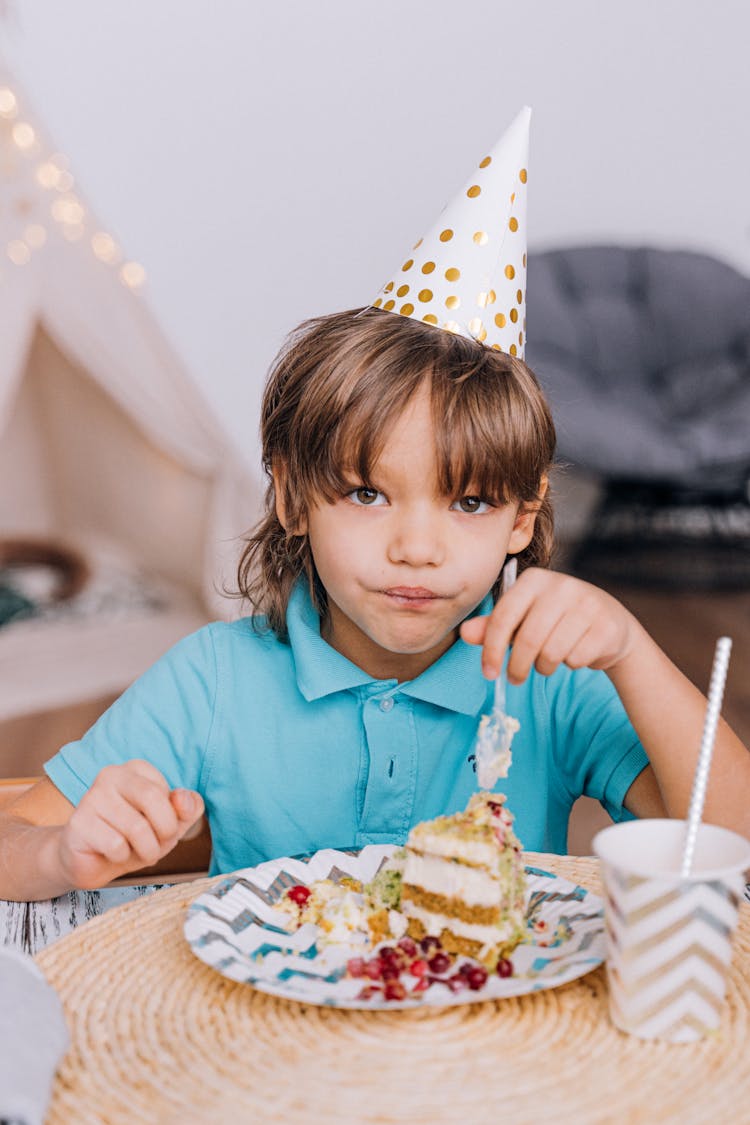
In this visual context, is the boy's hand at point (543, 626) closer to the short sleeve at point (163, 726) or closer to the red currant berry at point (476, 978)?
the red currant berry at point (476, 978)

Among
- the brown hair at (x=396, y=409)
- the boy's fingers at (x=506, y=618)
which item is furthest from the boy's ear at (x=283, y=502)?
the boy's fingers at (x=506, y=618)

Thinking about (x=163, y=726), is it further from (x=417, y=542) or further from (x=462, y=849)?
(x=462, y=849)

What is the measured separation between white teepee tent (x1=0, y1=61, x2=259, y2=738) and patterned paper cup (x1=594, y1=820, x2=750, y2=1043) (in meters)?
2.41

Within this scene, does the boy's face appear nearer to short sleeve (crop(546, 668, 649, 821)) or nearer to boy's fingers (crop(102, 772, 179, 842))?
short sleeve (crop(546, 668, 649, 821))

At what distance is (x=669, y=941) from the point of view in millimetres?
642

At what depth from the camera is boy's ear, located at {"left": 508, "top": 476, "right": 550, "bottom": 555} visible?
46.7 inches

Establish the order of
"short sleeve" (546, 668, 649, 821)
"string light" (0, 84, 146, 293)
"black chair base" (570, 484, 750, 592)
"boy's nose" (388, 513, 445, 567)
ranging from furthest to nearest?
"black chair base" (570, 484, 750, 592) → "string light" (0, 84, 146, 293) → "short sleeve" (546, 668, 649, 821) → "boy's nose" (388, 513, 445, 567)

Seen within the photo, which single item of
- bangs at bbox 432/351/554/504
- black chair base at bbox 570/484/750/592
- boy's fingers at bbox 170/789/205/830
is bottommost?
black chair base at bbox 570/484/750/592

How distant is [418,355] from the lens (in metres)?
1.08

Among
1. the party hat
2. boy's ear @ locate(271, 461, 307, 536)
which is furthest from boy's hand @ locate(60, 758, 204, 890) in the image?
the party hat

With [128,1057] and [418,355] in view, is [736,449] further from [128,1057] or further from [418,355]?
[128,1057]

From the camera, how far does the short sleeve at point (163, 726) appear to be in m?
1.12

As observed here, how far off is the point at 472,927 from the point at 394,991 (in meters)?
0.09

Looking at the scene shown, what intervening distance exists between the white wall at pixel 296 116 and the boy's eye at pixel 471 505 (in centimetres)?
229
